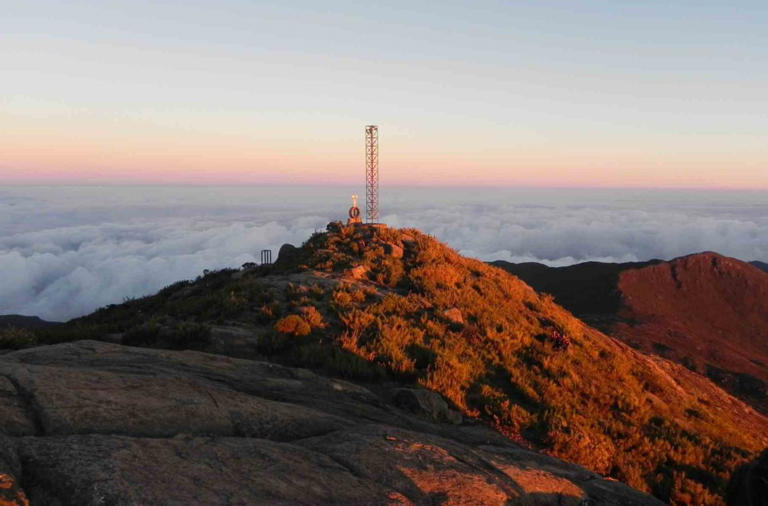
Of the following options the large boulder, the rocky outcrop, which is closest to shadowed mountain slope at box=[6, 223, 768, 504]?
the large boulder

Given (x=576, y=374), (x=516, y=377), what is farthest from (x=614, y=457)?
(x=576, y=374)

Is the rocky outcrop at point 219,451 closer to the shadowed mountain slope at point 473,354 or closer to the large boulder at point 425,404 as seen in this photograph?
the large boulder at point 425,404

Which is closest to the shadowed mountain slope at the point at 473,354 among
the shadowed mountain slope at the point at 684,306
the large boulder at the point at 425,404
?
the large boulder at the point at 425,404

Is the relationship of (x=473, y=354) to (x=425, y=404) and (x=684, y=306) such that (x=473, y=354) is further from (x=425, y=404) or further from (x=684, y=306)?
(x=684, y=306)

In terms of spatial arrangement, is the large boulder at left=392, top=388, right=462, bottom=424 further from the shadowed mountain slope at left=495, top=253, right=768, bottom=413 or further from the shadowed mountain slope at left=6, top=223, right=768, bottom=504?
the shadowed mountain slope at left=495, top=253, right=768, bottom=413

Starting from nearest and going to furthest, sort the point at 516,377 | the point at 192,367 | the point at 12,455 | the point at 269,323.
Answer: the point at 12,455, the point at 192,367, the point at 516,377, the point at 269,323

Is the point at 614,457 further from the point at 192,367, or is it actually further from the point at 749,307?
the point at 749,307
